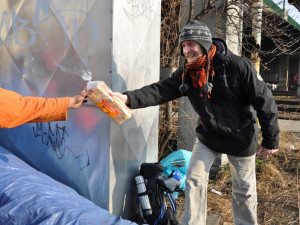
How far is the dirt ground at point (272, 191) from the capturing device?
3699 millimetres

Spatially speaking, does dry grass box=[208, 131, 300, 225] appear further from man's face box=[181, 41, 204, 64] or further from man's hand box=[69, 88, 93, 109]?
man's hand box=[69, 88, 93, 109]

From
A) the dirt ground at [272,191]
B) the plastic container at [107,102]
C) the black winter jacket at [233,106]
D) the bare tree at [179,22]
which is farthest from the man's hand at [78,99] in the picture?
the bare tree at [179,22]

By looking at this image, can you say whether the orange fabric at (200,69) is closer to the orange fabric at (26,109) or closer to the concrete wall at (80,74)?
the concrete wall at (80,74)

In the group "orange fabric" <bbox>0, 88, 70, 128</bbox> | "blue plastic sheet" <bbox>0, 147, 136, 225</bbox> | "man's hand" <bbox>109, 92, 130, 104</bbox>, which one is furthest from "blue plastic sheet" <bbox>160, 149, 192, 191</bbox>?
"orange fabric" <bbox>0, 88, 70, 128</bbox>

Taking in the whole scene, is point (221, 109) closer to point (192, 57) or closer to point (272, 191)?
point (192, 57)

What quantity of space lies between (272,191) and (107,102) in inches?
118

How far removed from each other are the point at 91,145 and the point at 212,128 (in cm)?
103

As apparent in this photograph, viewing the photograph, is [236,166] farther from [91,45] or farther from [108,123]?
[91,45]

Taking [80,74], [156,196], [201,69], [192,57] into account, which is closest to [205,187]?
[156,196]

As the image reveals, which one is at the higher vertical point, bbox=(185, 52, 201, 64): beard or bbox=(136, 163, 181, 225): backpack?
bbox=(185, 52, 201, 64): beard

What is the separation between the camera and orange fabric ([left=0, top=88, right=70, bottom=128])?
2.05m

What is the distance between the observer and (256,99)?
2645 millimetres

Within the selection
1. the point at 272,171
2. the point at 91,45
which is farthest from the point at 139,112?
the point at 272,171

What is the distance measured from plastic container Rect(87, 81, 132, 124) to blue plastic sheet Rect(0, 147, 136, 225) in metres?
0.68
